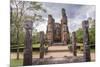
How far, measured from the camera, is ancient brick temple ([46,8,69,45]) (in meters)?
2.35

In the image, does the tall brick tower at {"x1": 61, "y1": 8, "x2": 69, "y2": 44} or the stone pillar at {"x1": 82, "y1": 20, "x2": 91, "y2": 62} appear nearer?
the tall brick tower at {"x1": 61, "y1": 8, "x2": 69, "y2": 44}

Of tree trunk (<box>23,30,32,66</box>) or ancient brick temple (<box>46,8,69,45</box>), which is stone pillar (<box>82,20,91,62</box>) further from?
tree trunk (<box>23,30,32,66</box>)

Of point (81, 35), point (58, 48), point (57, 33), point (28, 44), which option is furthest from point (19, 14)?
point (81, 35)

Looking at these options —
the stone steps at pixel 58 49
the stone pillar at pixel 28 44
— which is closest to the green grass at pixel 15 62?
the stone pillar at pixel 28 44

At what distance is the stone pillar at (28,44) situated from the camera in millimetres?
2233

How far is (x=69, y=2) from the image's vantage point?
2420 millimetres

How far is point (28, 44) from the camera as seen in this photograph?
7.38 feet

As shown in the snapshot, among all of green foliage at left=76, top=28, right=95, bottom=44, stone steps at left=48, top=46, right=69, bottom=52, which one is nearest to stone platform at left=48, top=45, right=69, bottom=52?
stone steps at left=48, top=46, right=69, bottom=52

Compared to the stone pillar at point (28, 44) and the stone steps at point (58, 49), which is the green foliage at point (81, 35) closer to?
the stone steps at point (58, 49)

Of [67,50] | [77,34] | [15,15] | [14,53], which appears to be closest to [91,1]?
[77,34]

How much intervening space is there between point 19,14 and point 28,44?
1.21ft

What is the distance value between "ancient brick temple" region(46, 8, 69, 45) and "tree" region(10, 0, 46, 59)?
0.20m

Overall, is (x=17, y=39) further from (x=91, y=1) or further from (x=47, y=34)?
(x=91, y=1)

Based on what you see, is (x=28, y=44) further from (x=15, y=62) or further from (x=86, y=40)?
(x=86, y=40)
